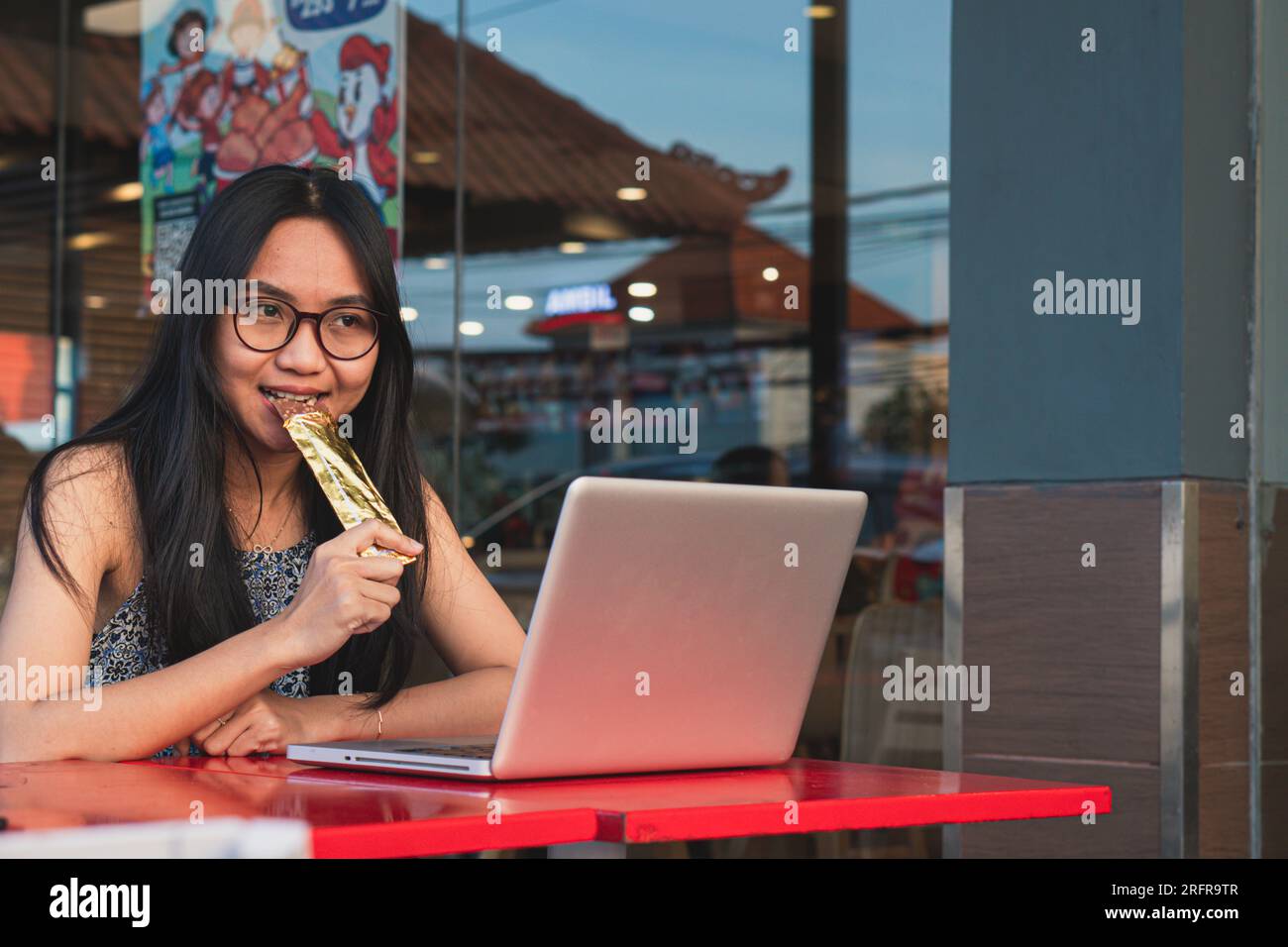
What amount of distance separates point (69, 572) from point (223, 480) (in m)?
0.33

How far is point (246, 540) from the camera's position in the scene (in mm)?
2316

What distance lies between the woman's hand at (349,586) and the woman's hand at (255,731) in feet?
0.66

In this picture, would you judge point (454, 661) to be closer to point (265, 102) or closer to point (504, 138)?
point (265, 102)

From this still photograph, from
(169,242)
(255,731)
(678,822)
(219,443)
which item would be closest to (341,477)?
(255,731)

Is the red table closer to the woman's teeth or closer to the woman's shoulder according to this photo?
the woman's shoulder

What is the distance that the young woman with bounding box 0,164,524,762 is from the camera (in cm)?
182

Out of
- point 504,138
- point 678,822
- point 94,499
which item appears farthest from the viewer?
point 504,138

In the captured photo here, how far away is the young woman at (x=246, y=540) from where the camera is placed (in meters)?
1.82

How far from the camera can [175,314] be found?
2.20 metres

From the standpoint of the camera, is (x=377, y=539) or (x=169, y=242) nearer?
(x=377, y=539)

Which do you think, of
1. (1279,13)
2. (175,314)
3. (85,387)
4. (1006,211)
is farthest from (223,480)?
(85,387)

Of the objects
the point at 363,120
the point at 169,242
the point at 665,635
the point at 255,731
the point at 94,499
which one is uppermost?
the point at 363,120

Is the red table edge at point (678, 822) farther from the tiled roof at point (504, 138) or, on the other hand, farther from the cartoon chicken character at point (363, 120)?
the tiled roof at point (504, 138)

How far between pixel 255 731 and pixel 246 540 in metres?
0.46
